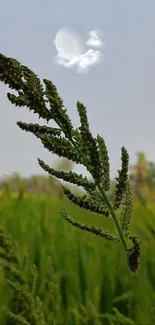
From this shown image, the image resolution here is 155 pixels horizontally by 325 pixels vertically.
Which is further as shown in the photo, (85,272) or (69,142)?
(85,272)

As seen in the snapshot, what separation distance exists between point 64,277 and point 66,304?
6.7 inches

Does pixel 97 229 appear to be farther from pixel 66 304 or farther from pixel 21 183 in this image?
pixel 21 183

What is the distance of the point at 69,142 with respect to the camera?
640 mm

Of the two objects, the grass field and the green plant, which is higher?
the grass field

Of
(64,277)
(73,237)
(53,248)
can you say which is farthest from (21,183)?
(64,277)

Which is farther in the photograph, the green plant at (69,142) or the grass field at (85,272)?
the grass field at (85,272)

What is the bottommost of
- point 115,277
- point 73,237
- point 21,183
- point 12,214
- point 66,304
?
point 66,304

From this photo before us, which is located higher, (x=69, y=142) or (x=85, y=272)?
(x=85, y=272)

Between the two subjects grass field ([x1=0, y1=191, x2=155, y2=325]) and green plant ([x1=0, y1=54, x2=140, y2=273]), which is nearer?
green plant ([x1=0, y1=54, x2=140, y2=273])

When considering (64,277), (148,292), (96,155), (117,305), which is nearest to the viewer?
Answer: (96,155)

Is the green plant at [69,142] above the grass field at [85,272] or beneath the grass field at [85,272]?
beneath

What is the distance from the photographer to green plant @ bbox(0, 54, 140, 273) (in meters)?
0.60

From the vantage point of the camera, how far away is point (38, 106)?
618mm

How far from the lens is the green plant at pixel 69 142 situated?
1.98 ft
